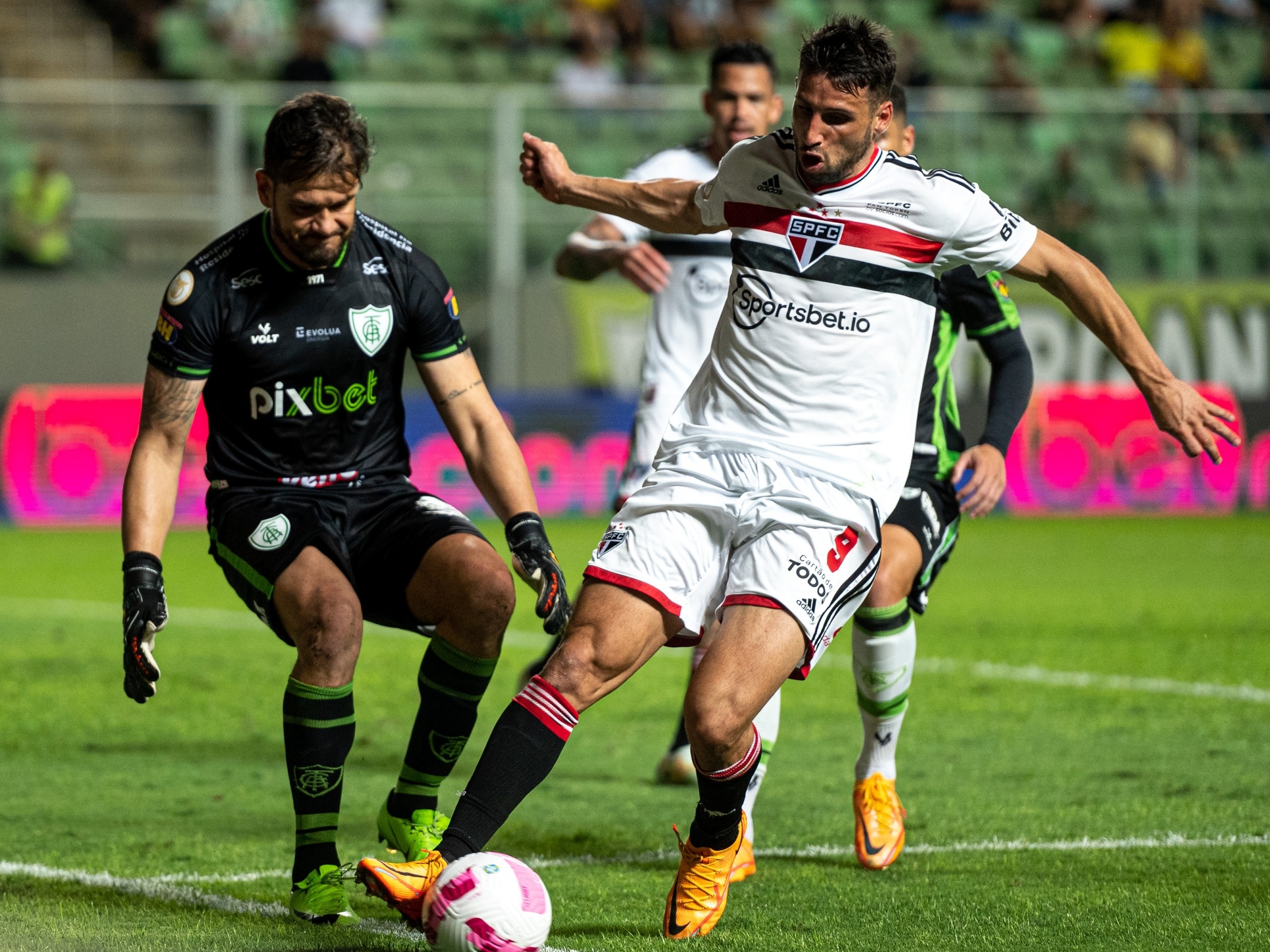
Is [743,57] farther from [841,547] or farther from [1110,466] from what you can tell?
[1110,466]

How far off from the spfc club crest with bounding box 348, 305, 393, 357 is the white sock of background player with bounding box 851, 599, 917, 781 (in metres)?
1.64

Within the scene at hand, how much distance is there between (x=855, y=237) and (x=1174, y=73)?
57.5 ft

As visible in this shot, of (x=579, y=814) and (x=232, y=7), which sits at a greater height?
(x=232, y=7)

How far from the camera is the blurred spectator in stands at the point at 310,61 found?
58.1ft

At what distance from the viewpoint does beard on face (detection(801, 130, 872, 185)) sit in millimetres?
4227

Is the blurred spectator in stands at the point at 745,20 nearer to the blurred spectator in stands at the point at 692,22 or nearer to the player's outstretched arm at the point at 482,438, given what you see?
the blurred spectator in stands at the point at 692,22

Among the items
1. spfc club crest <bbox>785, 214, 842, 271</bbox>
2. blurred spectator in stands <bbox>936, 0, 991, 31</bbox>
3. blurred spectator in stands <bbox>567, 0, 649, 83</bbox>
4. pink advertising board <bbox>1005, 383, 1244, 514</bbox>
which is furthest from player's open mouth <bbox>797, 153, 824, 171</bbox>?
blurred spectator in stands <bbox>936, 0, 991, 31</bbox>

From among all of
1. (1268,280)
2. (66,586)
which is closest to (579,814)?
(66,586)

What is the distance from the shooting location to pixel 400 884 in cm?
403

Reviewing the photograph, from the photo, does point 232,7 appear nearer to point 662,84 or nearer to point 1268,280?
point 662,84

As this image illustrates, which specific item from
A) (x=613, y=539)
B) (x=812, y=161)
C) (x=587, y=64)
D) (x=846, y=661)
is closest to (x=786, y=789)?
(x=613, y=539)

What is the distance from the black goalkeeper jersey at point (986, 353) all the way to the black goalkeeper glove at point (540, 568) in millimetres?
1488

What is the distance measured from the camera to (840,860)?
513cm

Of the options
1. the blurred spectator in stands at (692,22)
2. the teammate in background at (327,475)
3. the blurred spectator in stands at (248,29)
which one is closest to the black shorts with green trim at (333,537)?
the teammate in background at (327,475)
